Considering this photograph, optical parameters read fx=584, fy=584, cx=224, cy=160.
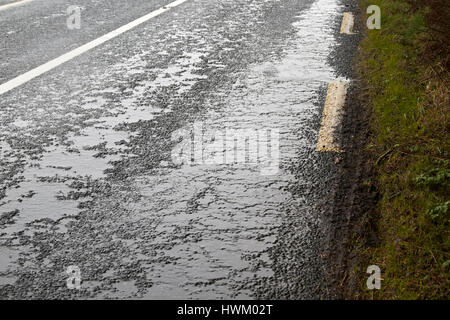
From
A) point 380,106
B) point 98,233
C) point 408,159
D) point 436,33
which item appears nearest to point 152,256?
point 98,233

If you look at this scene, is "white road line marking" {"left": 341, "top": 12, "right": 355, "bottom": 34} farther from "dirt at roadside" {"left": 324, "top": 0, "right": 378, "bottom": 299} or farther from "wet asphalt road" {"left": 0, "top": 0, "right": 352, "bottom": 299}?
"dirt at roadside" {"left": 324, "top": 0, "right": 378, "bottom": 299}

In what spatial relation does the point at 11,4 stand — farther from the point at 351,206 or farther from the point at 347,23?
the point at 351,206

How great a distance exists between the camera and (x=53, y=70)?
6.36 m

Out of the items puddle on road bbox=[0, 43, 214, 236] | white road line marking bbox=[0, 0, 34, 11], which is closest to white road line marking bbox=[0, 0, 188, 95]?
puddle on road bbox=[0, 43, 214, 236]

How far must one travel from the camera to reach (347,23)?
28.0 feet

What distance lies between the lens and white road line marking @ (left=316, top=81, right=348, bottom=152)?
14.7 feet

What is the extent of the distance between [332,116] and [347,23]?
3.94m

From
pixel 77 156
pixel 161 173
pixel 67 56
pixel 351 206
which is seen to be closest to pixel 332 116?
pixel 351 206

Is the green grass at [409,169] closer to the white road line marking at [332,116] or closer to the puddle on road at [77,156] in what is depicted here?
the white road line marking at [332,116]

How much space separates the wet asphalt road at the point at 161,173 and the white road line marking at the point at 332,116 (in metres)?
0.09

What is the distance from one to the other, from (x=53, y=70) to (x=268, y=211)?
372 centimetres

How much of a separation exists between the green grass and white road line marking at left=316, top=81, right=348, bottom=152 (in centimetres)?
26

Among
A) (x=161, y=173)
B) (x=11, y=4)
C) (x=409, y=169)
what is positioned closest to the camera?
(x=409, y=169)
